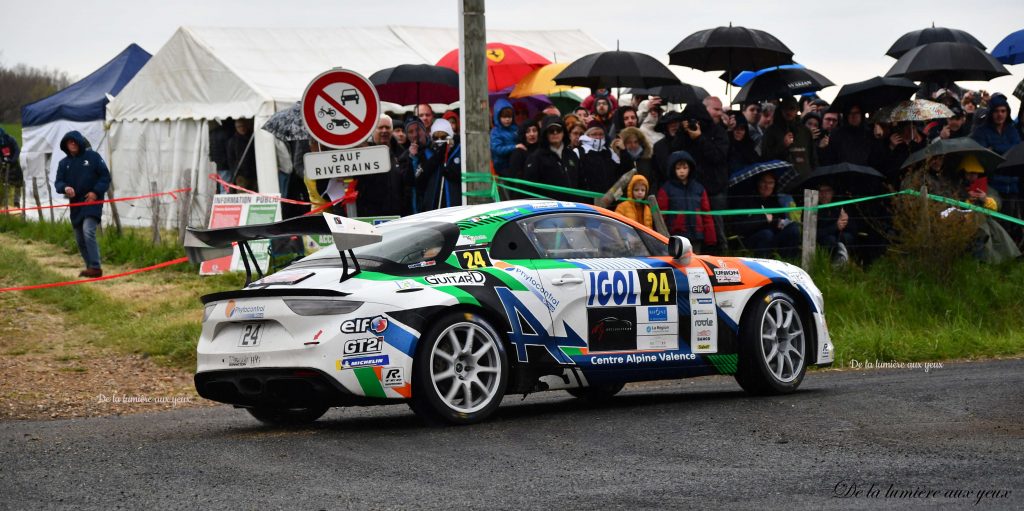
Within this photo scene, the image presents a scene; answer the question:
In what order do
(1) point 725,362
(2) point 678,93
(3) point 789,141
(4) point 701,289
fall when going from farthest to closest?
1. (2) point 678,93
2. (3) point 789,141
3. (1) point 725,362
4. (4) point 701,289

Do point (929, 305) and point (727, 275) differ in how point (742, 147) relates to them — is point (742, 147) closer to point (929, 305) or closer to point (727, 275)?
point (929, 305)

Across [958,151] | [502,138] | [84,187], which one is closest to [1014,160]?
[958,151]

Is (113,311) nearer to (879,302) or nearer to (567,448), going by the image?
(879,302)

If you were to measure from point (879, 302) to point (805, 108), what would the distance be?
5327 mm

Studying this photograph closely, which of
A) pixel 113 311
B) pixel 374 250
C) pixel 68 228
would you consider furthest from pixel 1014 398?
pixel 68 228

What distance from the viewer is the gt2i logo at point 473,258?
370 inches

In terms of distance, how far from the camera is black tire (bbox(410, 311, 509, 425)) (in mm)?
8906

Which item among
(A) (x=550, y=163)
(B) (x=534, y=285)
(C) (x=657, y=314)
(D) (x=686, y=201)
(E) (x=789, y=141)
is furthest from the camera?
(E) (x=789, y=141)

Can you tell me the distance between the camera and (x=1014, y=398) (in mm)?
10141

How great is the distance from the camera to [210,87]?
24828 millimetres

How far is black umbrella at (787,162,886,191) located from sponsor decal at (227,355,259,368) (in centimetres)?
933

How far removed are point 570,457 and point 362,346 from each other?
167 centimetres

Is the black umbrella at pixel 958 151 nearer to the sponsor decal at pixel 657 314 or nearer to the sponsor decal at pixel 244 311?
the sponsor decal at pixel 657 314

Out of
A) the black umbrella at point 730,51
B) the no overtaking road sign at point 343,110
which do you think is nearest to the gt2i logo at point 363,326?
the no overtaking road sign at point 343,110
